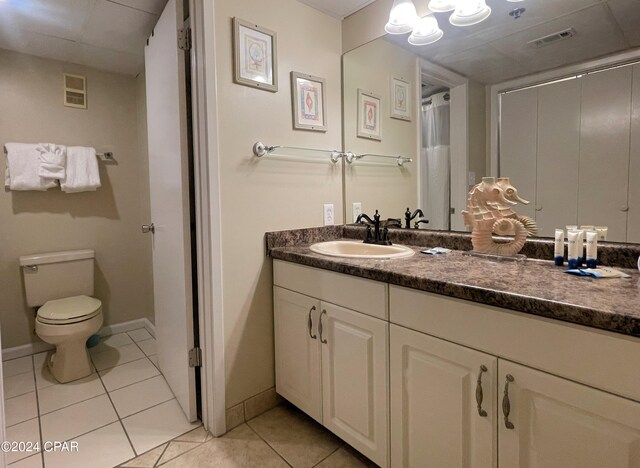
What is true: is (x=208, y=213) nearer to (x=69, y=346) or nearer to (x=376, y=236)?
(x=376, y=236)

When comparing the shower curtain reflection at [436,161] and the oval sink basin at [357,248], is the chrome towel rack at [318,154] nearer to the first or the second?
the shower curtain reflection at [436,161]

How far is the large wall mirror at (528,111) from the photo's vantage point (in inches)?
46.3

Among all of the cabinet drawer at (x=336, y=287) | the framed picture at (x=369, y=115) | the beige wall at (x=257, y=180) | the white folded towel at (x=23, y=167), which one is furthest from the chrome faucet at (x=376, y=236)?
the white folded towel at (x=23, y=167)

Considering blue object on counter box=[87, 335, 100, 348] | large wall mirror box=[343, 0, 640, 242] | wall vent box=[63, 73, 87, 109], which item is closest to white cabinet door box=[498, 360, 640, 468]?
large wall mirror box=[343, 0, 640, 242]

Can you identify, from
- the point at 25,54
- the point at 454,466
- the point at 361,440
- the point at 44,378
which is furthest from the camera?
the point at 25,54

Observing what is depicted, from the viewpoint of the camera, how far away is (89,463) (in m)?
1.42

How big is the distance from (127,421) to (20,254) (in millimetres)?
1534

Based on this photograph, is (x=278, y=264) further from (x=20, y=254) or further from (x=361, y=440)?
(x=20, y=254)

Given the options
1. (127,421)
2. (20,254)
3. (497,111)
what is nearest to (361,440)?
(127,421)

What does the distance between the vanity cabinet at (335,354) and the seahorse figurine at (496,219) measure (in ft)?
1.62

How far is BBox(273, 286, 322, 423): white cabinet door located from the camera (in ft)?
4.90

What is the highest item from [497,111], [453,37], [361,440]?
[453,37]

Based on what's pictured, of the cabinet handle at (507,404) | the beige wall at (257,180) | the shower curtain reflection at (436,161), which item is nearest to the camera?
the cabinet handle at (507,404)

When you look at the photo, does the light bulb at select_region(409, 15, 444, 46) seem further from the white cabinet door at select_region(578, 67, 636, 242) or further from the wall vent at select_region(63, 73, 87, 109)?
the wall vent at select_region(63, 73, 87, 109)
